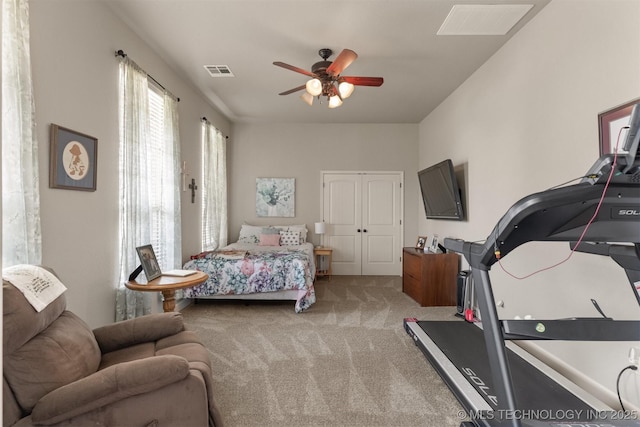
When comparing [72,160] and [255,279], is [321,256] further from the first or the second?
[72,160]

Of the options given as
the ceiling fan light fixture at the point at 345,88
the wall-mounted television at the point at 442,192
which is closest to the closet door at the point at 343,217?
the wall-mounted television at the point at 442,192

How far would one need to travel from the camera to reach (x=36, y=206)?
1986 mm

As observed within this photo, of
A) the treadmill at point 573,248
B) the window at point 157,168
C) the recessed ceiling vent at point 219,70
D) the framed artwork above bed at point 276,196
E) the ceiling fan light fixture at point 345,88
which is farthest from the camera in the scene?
the framed artwork above bed at point 276,196

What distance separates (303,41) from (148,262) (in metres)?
2.54

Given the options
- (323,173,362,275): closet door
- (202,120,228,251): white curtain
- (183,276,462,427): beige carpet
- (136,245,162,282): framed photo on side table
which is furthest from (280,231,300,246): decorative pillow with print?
(136,245,162,282): framed photo on side table

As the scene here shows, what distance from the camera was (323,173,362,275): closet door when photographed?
6191 mm

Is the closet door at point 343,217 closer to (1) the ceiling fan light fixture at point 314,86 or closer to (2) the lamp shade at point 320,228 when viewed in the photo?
(2) the lamp shade at point 320,228

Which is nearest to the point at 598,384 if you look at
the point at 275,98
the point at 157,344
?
the point at 157,344

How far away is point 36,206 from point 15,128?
46 cm

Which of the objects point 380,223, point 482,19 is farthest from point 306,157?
point 482,19

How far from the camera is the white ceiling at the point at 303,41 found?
271cm

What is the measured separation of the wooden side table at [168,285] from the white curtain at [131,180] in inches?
9.2

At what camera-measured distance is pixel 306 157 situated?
6.21 meters

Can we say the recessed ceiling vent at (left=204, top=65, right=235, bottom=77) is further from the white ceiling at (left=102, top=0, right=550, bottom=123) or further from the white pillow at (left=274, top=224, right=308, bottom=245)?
the white pillow at (left=274, top=224, right=308, bottom=245)
